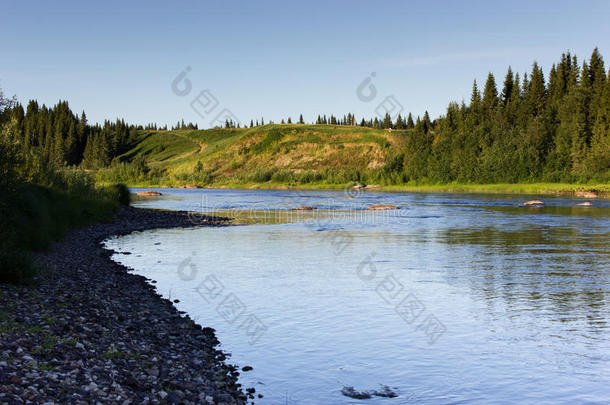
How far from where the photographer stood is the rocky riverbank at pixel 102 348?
8.09 m

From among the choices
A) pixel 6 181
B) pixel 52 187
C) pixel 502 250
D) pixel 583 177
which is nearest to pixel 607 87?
pixel 583 177

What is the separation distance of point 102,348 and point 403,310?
898 centimetres

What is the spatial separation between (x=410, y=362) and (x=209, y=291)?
9.11 m

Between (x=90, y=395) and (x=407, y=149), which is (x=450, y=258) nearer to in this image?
(x=90, y=395)

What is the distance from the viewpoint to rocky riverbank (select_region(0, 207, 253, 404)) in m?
8.09

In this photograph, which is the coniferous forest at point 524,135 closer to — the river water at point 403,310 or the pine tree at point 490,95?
the pine tree at point 490,95

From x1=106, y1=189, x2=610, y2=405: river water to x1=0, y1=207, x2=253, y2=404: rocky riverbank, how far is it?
87cm

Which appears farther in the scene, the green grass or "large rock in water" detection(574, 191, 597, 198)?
"large rock in water" detection(574, 191, 597, 198)

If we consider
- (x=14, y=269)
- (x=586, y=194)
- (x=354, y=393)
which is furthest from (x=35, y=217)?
(x=586, y=194)

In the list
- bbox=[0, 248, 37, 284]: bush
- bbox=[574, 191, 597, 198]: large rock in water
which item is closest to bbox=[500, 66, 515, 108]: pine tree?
bbox=[574, 191, 597, 198]: large rock in water

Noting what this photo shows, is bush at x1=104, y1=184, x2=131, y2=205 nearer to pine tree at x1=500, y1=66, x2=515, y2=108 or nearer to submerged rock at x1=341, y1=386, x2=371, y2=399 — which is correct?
submerged rock at x1=341, y1=386, x2=371, y2=399

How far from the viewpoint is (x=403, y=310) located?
16.3 metres

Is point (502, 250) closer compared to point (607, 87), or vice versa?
point (502, 250)

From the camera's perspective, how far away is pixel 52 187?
35.6 meters
